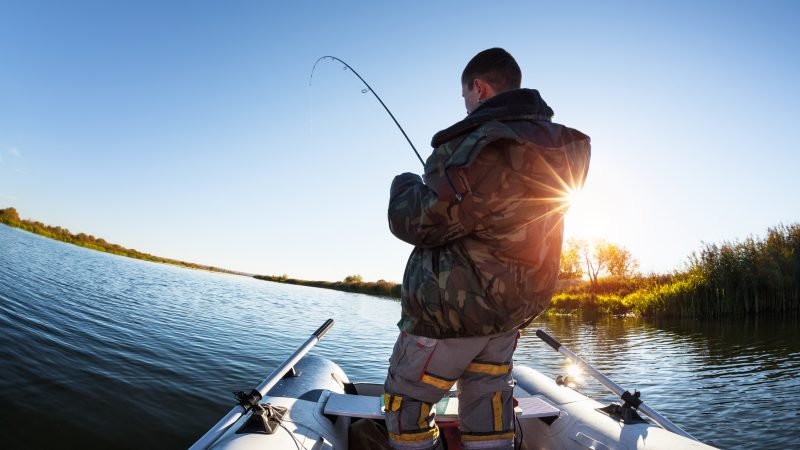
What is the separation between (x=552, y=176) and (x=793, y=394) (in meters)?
7.62

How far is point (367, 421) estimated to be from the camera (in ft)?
12.5

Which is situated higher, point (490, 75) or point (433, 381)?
point (490, 75)

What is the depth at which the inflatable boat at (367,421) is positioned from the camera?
108 inches

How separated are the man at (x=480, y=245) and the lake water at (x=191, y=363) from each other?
10.1 feet

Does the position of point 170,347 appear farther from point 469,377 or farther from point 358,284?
point 358,284

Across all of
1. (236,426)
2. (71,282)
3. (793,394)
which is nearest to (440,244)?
(236,426)

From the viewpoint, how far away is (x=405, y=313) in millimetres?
2090

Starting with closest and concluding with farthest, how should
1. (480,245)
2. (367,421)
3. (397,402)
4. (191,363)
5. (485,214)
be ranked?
(485,214), (480,245), (397,402), (367,421), (191,363)

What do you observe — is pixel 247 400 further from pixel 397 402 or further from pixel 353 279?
pixel 353 279

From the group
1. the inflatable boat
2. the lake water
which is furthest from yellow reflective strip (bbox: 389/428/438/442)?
the lake water

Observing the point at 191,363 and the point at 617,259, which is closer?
the point at 191,363

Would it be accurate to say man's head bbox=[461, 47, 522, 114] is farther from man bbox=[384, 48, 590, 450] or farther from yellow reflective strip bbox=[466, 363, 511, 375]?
yellow reflective strip bbox=[466, 363, 511, 375]

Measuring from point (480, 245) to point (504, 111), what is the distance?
594 millimetres

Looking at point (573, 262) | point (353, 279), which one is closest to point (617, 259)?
point (573, 262)
